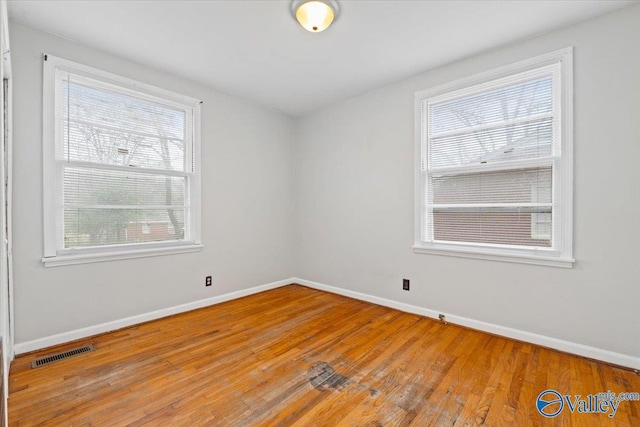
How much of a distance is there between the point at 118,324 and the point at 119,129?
6.21 ft

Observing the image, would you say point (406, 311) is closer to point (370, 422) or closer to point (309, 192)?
point (370, 422)

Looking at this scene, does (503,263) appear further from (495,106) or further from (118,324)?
(118,324)

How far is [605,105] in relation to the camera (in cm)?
227

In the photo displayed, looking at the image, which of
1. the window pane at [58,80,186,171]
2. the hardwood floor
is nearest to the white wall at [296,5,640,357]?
the hardwood floor

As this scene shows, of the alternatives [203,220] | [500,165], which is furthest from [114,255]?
[500,165]

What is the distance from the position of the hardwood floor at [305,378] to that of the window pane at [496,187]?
1.28 meters

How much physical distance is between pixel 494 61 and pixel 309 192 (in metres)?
2.69

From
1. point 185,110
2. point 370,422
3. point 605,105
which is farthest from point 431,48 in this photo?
point 370,422

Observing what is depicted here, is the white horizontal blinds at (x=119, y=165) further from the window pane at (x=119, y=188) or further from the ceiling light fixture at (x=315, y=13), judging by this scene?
the ceiling light fixture at (x=315, y=13)

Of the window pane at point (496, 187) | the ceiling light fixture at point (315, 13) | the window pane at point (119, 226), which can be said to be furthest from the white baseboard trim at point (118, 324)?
the ceiling light fixture at point (315, 13)

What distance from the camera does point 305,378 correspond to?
204cm

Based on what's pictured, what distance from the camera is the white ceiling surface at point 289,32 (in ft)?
7.19

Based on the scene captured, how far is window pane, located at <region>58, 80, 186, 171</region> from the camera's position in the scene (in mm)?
2627

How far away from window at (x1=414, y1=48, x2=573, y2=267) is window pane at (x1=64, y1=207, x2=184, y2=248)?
8.98 ft
